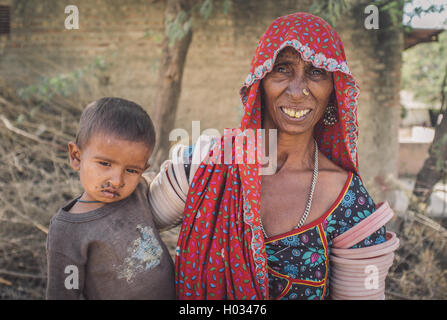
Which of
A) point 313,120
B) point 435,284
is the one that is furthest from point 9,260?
point 435,284

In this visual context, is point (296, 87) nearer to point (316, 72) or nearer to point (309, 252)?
point (316, 72)

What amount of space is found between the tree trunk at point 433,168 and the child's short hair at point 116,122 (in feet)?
11.8

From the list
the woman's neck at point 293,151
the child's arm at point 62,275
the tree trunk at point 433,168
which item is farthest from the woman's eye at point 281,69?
the tree trunk at point 433,168

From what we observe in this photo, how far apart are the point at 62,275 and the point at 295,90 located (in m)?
1.18

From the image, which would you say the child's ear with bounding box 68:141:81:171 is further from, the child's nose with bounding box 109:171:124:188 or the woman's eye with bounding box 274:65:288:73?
the woman's eye with bounding box 274:65:288:73

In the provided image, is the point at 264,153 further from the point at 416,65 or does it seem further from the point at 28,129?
the point at 416,65

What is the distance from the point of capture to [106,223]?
1.45m

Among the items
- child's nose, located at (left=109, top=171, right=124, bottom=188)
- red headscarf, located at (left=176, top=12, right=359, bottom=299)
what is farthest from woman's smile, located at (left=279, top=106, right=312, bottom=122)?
child's nose, located at (left=109, top=171, right=124, bottom=188)

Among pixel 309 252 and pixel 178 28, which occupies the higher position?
pixel 178 28

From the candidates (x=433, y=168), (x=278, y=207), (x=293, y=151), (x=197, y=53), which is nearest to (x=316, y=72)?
(x=293, y=151)

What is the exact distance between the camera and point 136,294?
1.49m

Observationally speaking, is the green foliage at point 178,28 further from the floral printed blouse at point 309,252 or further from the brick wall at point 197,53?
the floral printed blouse at point 309,252

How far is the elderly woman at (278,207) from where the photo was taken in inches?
60.5

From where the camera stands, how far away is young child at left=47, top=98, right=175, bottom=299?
139 centimetres
